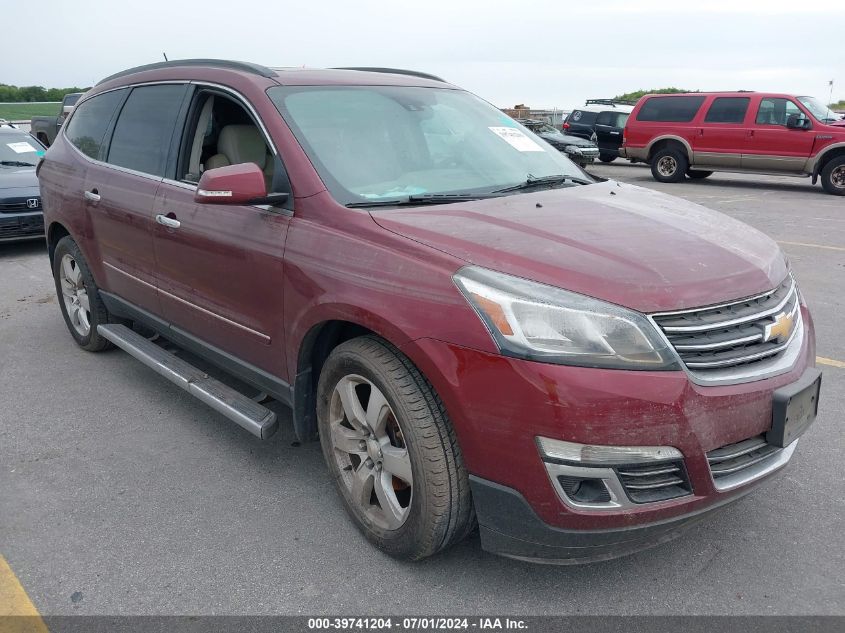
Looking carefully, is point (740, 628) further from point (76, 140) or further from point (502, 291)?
point (76, 140)

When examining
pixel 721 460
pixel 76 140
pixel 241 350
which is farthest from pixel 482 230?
pixel 76 140

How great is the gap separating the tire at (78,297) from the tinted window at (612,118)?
60.5 feet

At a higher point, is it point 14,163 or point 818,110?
point 818,110

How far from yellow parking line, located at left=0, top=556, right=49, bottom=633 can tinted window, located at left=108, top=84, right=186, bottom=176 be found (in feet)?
6.96

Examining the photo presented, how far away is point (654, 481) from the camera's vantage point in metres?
2.21

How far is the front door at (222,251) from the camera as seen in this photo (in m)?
3.06

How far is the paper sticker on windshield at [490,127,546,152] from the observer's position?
370cm

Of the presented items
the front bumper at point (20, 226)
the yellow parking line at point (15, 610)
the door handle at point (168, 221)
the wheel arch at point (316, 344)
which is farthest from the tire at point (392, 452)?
the front bumper at point (20, 226)

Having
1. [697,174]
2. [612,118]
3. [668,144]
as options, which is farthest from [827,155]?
[612,118]

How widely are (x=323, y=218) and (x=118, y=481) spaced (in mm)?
1637

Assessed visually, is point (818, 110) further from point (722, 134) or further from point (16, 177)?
point (16, 177)

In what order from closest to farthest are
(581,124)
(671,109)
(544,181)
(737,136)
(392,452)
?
(392,452)
(544,181)
(737,136)
(671,109)
(581,124)

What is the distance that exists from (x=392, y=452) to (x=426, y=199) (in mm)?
1048

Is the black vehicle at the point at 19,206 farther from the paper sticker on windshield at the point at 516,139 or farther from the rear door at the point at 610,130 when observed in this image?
the rear door at the point at 610,130
